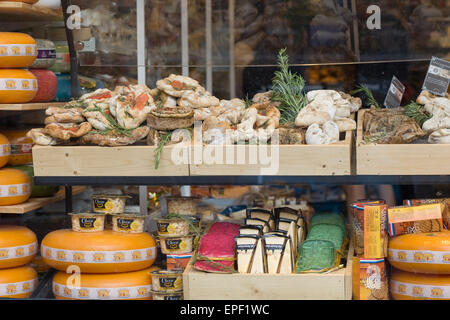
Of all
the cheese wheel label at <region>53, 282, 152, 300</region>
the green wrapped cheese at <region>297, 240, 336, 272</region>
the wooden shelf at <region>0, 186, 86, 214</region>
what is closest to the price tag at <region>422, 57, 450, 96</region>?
the green wrapped cheese at <region>297, 240, 336, 272</region>

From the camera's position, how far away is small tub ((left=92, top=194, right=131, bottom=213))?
11.3 ft

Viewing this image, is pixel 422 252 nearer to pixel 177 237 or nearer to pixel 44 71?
pixel 177 237

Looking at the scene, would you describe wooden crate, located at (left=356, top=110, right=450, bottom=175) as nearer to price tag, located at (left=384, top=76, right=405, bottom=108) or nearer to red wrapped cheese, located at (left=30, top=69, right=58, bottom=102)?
price tag, located at (left=384, top=76, right=405, bottom=108)

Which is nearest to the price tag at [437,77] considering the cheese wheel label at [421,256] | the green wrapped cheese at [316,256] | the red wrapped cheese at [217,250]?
the cheese wheel label at [421,256]

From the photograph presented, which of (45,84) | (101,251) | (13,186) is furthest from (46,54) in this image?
(101,251)

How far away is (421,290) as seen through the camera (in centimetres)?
319

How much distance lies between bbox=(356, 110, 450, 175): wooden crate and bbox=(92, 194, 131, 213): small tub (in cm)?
121

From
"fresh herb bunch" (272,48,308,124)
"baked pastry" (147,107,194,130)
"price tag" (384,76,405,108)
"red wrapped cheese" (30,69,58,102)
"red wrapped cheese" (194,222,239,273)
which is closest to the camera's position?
"red wrapped cheese" (194,222,239,273)

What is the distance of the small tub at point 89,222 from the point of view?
3.42 m

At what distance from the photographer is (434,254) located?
312 centimetres
